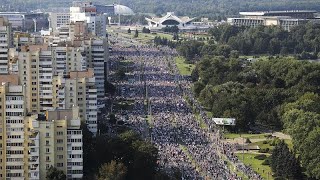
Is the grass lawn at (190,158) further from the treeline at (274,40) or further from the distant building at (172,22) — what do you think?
the distant building at (172,22)

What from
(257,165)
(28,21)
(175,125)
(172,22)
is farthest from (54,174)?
(172,22)

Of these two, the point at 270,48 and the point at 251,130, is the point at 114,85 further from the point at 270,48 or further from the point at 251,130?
the point at 270,48

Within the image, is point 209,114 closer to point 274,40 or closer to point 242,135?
point 242,135

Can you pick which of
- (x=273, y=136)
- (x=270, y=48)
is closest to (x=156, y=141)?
(x=273, y=136)

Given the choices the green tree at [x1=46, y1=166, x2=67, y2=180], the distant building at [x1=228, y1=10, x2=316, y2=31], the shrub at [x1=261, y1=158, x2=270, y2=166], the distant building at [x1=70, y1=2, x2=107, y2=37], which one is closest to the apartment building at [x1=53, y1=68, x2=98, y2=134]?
the shrub at [x1=261, y1=158, x2=270, y2=166]

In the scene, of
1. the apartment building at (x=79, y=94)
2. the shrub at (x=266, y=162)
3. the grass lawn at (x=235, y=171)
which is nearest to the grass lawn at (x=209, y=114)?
the apartment building at (x=79, y=94)

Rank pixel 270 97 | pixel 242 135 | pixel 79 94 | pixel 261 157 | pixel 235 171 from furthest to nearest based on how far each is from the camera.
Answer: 1. pixel 270 97
2. pixel 242 135
3. pixel 79 94
4. pixel 261 157
5. pixel 235 171
